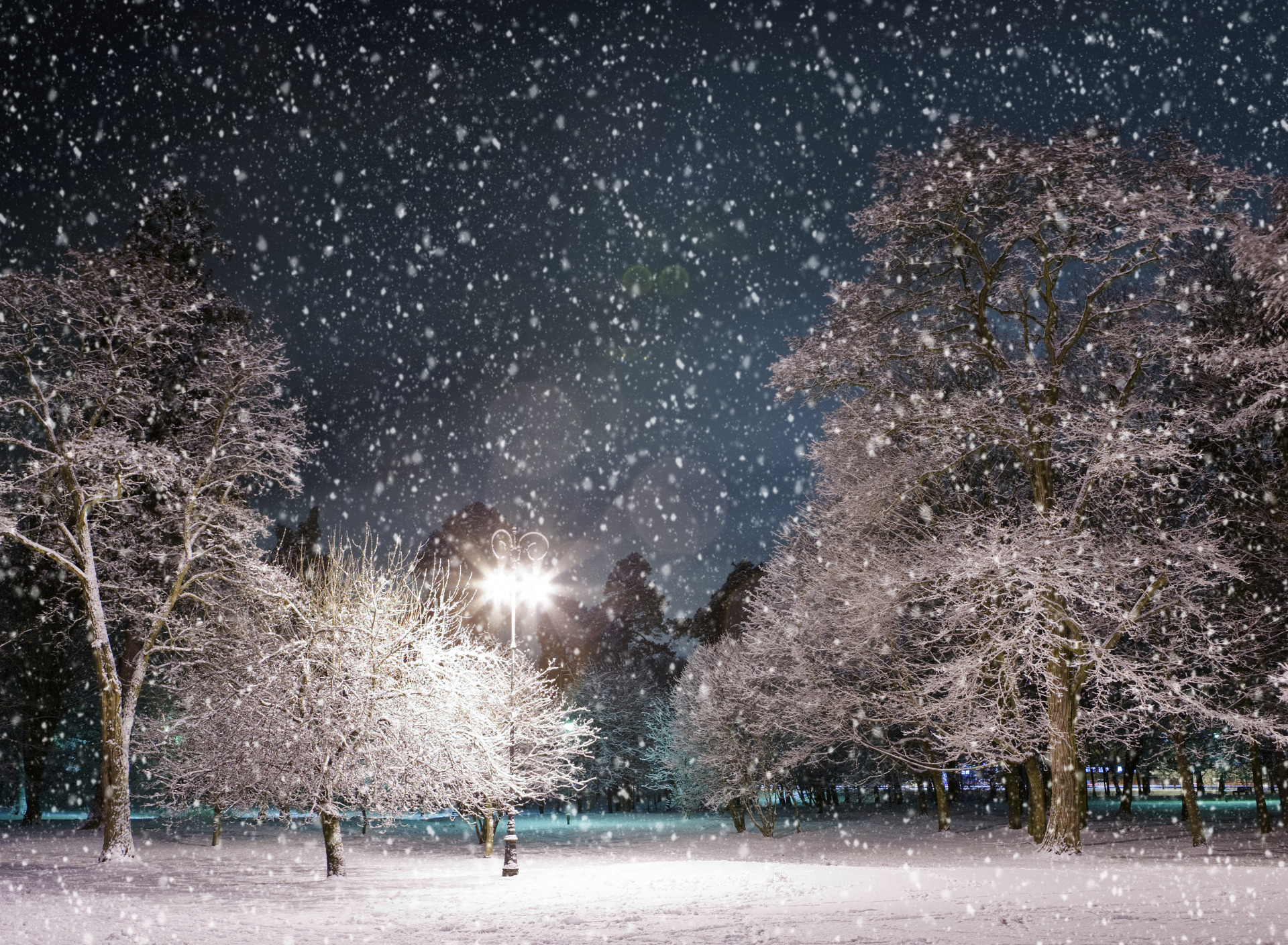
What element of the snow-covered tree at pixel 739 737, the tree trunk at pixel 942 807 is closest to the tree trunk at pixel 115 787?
the snow-covered tree at pixel 739 737

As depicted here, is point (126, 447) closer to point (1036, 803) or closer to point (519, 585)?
point (519, 585)

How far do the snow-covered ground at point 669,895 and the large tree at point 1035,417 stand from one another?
309cm

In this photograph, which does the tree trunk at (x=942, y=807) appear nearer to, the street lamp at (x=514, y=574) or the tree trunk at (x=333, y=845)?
the street lamp at (x=514, y=574)

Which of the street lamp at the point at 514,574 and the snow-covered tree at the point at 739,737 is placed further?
the snow-covered tree at the point at 739,737

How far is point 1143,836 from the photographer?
23812 mm

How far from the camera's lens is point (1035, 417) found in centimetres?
1549

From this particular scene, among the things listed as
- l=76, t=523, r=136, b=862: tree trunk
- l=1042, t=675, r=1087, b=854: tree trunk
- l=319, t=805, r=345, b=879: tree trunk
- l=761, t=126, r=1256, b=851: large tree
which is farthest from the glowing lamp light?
l=1042, t=675, r=1087, b=854: tree trunk

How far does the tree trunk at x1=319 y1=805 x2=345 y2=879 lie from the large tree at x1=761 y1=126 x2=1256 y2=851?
10287 mm

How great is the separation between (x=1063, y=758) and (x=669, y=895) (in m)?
7.79

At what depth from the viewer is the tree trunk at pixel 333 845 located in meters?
14.9

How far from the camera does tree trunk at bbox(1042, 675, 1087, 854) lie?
586 inches

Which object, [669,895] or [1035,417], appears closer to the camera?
[669,895]

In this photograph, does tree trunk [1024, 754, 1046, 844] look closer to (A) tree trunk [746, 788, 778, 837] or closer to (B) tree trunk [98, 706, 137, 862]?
(A) tree trunk [746, 788, 778, 837]

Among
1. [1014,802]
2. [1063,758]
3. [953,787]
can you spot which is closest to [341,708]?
[1063,758]
